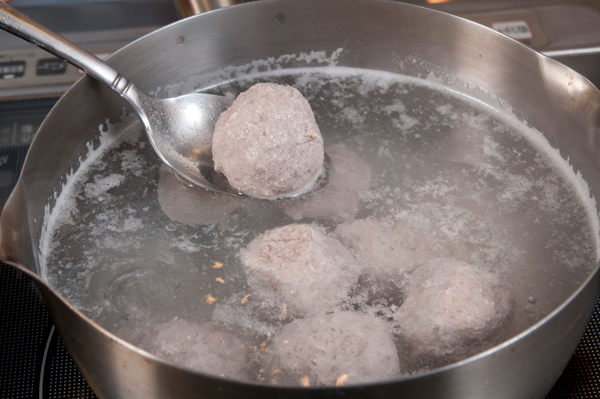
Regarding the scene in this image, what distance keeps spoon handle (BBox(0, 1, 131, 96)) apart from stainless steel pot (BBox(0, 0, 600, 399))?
7 centimetres

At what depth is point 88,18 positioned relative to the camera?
158 cm

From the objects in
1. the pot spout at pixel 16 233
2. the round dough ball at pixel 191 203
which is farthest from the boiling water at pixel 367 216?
the pot spout at pixel 16 233

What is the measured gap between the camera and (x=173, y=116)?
4.21 feet

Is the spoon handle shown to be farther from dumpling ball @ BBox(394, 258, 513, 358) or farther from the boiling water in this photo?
dumpling ball @ BBox(394, 258, 513, 358)

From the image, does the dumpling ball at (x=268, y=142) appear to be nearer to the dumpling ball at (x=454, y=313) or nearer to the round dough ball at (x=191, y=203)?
the round dough ball at (x=191, y=203)

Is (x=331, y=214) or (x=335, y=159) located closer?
(x=331, y=214)

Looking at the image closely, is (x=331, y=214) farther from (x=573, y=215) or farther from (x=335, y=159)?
(x=573, y=215)

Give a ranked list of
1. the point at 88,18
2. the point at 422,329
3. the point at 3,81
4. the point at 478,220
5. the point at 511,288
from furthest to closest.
Result: the point at 88,18 → the point at 3,81 → the point at 478,220 → the point at 511,288 → the point at 422,329

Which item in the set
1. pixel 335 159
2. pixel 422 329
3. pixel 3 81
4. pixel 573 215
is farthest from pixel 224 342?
pixel 3 81

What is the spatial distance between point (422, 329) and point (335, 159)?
0.50 m

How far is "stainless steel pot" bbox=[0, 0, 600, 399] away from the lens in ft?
2.14

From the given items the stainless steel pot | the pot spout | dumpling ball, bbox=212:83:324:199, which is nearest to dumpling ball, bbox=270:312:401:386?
the stainless steel pot

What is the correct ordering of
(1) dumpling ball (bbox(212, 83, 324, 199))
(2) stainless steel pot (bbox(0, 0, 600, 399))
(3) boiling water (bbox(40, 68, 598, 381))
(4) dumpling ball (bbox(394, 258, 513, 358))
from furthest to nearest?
(1) dumpling ball (bbox(212, 83, 324, 199)) < (3) boiling water (bbox(40, 68, 598, 381)) < (4) dumpling ball (bbox(394, 258, 513, 358)) < (2) stainless steel pot (bbox(0, 0, 600, 399))

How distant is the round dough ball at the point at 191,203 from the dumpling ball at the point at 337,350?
0.33m
